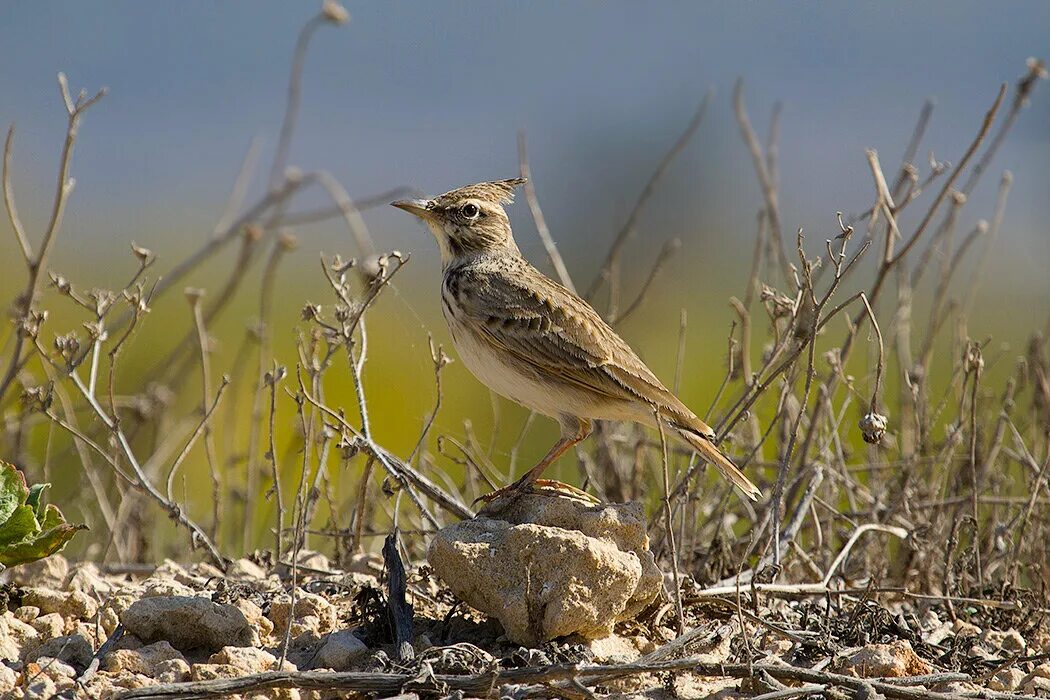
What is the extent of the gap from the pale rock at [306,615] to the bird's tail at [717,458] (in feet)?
4.99

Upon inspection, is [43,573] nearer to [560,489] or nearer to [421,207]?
[560,489]

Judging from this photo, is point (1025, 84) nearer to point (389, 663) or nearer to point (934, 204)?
point (934, 204)

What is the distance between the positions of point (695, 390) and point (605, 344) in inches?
181

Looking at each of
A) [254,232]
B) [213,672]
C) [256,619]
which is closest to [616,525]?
[256,619]

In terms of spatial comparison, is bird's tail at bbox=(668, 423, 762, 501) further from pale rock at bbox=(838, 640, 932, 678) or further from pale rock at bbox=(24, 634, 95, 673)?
pale rock at bbox=(24, 634, 95, 673)

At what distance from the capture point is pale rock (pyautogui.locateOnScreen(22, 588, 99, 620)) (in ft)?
13.7

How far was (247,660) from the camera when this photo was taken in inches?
150

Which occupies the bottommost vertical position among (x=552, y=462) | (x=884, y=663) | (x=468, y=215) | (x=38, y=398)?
(x=884, y=663)

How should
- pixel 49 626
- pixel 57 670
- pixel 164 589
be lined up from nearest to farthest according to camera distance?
pixel 57 670
pixel 49 626
pixel 164 589

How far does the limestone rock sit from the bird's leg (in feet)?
1.63

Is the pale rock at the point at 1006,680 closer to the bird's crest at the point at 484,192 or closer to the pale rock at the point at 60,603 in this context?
the bird's crest at the point at 484,192

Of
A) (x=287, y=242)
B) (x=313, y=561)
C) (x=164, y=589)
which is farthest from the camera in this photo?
(x=287, y=242)

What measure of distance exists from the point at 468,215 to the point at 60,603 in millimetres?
2438

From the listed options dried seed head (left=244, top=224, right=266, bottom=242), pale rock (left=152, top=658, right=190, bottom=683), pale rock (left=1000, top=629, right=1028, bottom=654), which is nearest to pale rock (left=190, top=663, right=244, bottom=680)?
pale rock (left=152, top=658, right=190, bottom=683)
